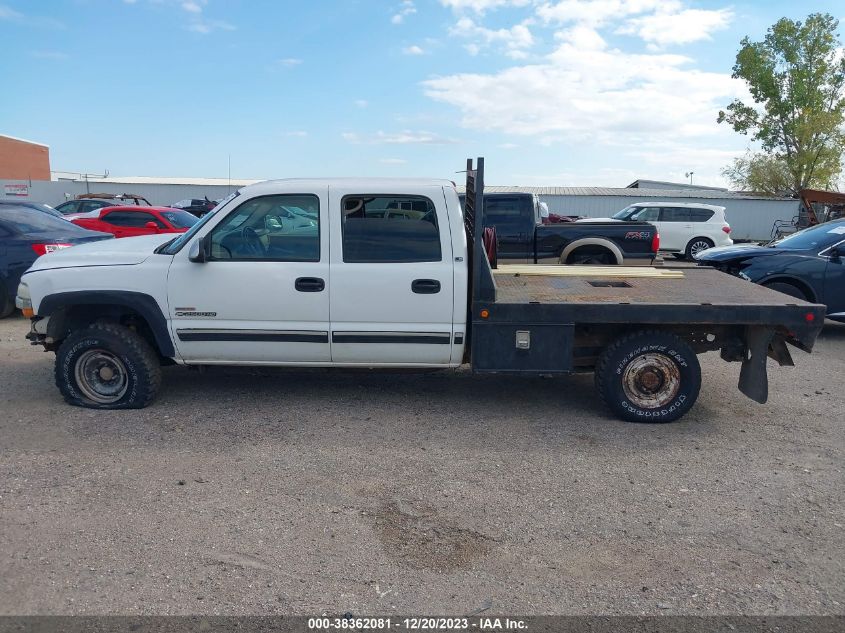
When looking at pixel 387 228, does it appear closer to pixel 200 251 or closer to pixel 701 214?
pixel 200 251

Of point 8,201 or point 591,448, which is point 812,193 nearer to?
point 591,448

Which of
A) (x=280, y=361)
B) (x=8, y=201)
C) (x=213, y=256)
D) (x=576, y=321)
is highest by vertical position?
(x=8, y=201)

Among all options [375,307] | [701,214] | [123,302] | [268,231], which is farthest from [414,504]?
[701,214]

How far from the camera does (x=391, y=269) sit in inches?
211

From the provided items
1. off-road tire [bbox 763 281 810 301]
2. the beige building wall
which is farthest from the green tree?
the beige building wall

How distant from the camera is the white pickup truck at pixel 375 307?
534cm

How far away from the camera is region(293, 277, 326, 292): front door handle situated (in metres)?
5.36

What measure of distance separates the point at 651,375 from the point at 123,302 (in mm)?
4245

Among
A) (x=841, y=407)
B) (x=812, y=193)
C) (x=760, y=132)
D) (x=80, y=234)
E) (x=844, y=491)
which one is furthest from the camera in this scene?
(x=760, y=132)

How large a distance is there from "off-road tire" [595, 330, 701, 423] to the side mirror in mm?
3231

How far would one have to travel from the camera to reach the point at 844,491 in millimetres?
4410

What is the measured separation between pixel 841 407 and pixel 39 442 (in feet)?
21.7

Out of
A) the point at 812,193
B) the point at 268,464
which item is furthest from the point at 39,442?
the point at 812,193

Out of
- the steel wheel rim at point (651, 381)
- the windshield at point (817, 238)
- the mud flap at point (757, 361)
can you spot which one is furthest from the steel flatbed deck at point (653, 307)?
the windshield at point (817, 238)
